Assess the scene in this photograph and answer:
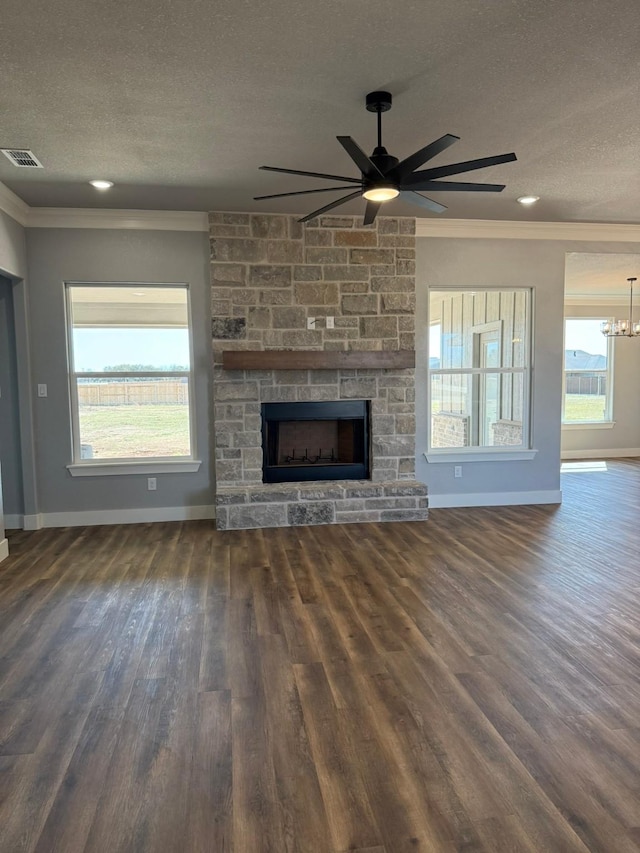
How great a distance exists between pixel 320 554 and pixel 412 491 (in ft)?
4.43

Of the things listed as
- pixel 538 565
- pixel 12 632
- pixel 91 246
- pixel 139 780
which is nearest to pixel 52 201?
pixel 91 246

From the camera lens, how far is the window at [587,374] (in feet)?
29.9

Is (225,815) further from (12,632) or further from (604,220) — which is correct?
(604,220)

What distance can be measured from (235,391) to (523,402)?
3033 millimetres

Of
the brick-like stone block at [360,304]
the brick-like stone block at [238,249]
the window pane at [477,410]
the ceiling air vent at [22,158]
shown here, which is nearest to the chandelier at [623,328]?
the window pane at [477,410]

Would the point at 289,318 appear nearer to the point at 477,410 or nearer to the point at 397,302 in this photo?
the point at 397,302

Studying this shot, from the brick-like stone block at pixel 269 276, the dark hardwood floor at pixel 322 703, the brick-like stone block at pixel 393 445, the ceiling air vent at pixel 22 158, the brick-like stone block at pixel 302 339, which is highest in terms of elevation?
the ceiling air vent at pixel 22 158

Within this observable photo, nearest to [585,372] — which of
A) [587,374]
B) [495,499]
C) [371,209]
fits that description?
[587,374]

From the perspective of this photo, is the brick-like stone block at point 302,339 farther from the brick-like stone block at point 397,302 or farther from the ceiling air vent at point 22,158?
the ceiling air vent at point 22,158

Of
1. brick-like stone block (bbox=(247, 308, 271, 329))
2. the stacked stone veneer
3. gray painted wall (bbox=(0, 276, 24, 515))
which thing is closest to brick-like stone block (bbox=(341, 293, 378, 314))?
the stacked stone veneer

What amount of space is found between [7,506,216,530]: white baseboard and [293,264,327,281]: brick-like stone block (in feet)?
7.80

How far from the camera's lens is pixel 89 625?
9.78 feet

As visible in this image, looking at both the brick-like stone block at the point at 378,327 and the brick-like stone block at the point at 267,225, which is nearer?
the brick-like stone block at the point at 267,225

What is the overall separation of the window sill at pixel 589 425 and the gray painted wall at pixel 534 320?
3.72 m
